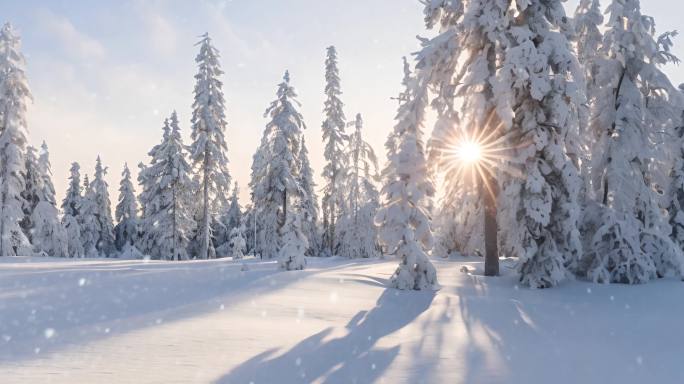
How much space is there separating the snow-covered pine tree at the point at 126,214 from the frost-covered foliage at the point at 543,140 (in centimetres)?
5097

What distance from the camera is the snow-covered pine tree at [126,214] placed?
56531 millimetres

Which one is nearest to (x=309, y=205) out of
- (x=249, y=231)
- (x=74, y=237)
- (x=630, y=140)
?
(x=249, y=231)

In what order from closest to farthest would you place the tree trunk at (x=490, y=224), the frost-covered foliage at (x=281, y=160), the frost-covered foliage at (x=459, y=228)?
1. the tree trunk at (x=490, y=224)
2. the frost-covered foliage at (x=459, y=228)
3. the frost-covered foliage at (x=281, y=160)

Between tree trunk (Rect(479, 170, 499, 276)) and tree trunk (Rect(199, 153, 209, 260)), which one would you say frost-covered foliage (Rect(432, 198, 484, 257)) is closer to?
tree trunk (Rect(479, 170, 499, 276))

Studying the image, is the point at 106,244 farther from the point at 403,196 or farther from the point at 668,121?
the point at 668,121

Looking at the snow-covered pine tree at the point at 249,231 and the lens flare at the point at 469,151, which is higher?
the lens flare at the point at 469,151

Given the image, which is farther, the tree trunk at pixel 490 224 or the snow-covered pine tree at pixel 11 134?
the snow-covered pine tree at pixel 11 134

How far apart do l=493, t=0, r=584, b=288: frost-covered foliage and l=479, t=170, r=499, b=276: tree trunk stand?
1049 mm

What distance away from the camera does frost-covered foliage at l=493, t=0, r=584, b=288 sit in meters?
Result: 14.1

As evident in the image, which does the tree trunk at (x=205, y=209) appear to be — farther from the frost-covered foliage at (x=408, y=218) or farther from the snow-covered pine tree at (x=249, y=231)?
the frost-covered foliage at (x=408, y=218)

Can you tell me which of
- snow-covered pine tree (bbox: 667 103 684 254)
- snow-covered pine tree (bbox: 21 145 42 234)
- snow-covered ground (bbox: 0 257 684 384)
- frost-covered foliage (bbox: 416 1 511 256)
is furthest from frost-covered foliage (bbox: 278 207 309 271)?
snow-covered pine tree (bbox: 21 145 42 234)

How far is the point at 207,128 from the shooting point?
36500 mm

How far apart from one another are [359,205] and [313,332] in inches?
1357

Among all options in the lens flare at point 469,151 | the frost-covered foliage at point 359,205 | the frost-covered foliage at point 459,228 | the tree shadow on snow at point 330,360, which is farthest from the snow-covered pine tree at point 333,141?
the tree shadow on snow at point 330,360
